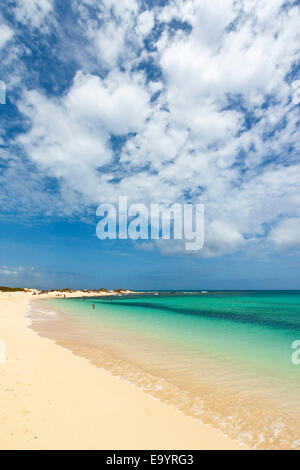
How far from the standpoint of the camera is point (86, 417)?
5969 millimetres

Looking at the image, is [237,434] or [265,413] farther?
[265,413]

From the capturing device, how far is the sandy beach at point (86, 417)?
5.06 meters

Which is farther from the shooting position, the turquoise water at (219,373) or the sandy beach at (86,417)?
the turquoise water at (219,373)

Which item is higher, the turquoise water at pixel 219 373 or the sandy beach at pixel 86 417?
the sandy beach at pixel 86 417

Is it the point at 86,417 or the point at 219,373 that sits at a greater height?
the point at 86,417

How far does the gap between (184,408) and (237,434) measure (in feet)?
5.45

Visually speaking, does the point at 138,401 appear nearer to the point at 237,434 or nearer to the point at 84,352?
the point at 237,434

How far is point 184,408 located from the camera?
697 cm

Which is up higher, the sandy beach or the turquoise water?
the sandy beach

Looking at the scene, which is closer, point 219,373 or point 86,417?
point 86,417

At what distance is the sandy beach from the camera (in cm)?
506
